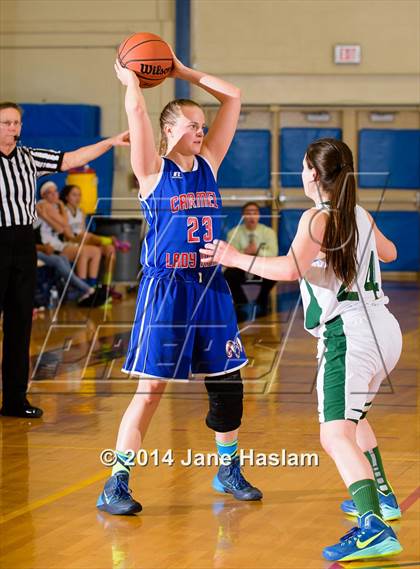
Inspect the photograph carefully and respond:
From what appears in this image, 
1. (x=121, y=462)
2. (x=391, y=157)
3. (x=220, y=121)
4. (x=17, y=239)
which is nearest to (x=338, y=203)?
(x=220, y=121)

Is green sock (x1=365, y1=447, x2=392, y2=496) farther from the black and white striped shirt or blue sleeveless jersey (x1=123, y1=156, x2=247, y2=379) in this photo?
the black and white striped shirt

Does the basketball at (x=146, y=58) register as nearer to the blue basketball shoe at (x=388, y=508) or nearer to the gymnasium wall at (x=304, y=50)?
the blue basketball shoe at (x=388, y=508)

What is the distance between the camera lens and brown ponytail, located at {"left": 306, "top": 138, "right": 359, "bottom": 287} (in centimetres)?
375

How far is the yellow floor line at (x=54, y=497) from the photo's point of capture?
14.5 feet

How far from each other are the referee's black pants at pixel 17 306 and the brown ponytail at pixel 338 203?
2.72m

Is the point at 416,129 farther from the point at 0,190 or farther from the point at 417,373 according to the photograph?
the point at 0,190

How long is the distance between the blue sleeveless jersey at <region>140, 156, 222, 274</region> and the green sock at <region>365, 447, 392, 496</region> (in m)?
1.02

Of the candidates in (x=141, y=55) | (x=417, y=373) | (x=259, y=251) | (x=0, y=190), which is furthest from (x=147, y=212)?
(x=259, y=251)

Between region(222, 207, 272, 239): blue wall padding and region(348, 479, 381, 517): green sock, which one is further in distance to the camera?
region(222, 207, 272, 239): blue wall padding

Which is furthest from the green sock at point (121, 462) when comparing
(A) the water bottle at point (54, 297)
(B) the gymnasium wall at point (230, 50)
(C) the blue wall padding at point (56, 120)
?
(B) the gymnasium wall at point (230, 50)

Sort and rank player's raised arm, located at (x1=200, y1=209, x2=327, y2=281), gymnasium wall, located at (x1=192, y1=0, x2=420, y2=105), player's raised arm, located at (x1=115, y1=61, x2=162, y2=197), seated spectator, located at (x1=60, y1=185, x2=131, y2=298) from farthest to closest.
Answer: gymnasium wall, located at (x1=192, y1=0, x2=420, y2=105) → seated spectator, located at (x1=60, y1=185, x2=131, y2=298) → player's raised arm, located at (x1=115, y1=61, x2=162, y2=197) → player's raised arm, located at (x1=200, y1=209, x2=327, y2=281)

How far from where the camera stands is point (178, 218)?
14.3 ft

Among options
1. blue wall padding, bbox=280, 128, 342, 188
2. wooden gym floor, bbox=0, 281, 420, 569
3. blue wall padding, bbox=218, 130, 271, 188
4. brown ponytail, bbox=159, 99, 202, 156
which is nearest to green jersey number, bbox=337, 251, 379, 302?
wooden gym floor, bbox=0, 281, 420, 569

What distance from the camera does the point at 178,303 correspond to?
4.43 metres
